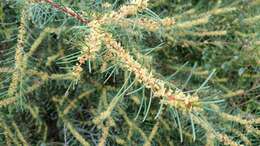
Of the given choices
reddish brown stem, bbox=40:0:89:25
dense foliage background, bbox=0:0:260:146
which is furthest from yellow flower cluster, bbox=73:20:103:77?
dense foliage background, bbox=0:0:260:146

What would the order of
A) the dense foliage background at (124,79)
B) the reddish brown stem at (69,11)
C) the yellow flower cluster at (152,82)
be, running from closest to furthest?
the yellow flower cluster at (152,82), the reddish brown stem at (69,11), the dense foliage background at (124,79)

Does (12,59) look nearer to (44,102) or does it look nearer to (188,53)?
(44,102)

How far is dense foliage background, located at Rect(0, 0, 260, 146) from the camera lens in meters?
0.97

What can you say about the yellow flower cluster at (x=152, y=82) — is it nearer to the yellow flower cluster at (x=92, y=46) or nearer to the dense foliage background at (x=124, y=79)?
the yellow flower cluster at (x=92, y=46)

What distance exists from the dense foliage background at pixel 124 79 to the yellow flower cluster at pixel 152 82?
264 mm

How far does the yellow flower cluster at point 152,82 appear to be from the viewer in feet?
1.66

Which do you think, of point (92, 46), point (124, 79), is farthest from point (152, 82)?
point (124, 79)

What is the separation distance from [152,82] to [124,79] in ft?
1.58

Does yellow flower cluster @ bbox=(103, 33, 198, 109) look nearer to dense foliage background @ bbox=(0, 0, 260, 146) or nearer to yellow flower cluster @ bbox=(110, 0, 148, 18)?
yellow flower cluster @ bbox=(110, 0, 148, 18)

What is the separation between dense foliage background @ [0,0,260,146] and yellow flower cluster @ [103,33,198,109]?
0.87 ft

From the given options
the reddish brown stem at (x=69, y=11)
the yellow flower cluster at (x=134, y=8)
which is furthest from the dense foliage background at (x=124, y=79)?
the yellow flower cluster at (x=134, y=8)

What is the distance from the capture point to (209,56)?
1.21 m

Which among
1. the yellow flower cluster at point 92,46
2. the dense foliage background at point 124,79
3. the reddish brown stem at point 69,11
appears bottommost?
the dense foliage background at point 124,79

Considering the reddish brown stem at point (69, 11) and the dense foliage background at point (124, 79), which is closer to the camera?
the reddish brown stem at point (69, 11)
